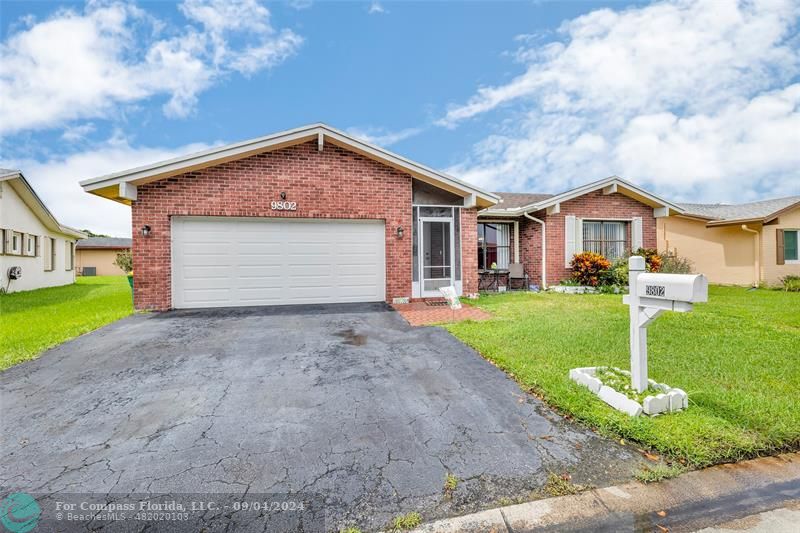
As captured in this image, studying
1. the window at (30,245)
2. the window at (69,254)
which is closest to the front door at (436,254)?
the window at (30,245)

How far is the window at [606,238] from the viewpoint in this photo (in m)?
12.7

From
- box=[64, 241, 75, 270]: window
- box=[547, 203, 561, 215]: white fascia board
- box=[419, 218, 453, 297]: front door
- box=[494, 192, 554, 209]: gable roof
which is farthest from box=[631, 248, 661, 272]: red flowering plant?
box=[64, 241, 75, 270]: window

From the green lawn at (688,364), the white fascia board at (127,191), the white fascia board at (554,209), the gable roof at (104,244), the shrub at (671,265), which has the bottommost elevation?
the green lawn at (688,364)

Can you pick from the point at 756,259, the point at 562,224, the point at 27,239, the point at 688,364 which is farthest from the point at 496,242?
the point at 27,239

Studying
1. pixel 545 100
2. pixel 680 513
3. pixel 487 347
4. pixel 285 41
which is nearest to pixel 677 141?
pixel 545 100

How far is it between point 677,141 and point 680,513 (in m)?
16.5

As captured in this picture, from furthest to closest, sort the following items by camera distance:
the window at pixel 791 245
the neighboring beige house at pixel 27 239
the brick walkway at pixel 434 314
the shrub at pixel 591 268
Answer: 1. the window at pixel 791 245
2. the neighboring beige house at pixel 27 239
3. the shrub at pixel 591 268
4. the brick walkway at pixel 434 314

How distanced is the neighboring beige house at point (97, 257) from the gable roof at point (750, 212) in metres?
39.1

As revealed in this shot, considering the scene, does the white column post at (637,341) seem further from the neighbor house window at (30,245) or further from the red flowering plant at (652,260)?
the neighbor house window at (30,245)

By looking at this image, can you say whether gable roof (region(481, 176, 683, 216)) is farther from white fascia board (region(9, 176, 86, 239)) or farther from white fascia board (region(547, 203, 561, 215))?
white fascia board (region(9, 176, 86, 239))

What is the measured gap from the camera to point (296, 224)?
28.9 ft

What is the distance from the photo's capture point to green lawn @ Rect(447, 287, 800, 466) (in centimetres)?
263

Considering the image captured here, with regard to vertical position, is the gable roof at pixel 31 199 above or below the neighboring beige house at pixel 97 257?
above

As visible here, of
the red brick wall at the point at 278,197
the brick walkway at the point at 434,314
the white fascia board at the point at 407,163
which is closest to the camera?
the brick walkway at the point at 434,314
